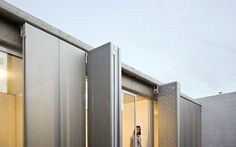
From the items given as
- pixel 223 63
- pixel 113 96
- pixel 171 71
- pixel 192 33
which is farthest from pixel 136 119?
pixel 171 71

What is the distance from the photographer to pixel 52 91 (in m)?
5.11

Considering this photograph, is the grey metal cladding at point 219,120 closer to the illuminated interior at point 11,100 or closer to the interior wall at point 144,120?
the interior wall at point 144,120

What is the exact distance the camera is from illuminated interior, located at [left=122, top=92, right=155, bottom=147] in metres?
8.95

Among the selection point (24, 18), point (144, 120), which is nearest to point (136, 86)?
point (144, 120)

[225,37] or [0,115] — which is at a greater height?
[225,37]

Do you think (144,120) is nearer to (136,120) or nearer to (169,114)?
(136,120)

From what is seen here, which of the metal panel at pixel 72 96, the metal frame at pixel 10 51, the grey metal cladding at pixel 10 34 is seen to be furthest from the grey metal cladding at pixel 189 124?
the grey metal cladding at pixel 10 34

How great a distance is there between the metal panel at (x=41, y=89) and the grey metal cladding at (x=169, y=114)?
4.75m

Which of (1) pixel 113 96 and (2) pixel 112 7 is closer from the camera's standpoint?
(1) pixel 113 96

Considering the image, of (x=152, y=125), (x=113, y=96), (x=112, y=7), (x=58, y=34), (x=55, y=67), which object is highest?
(x=112, y=7)

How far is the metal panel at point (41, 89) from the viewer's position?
4641 millimetres

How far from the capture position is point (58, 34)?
210 inches

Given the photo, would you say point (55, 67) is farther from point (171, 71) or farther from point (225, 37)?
point (171, 71)

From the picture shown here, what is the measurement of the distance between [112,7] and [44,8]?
2.81m
